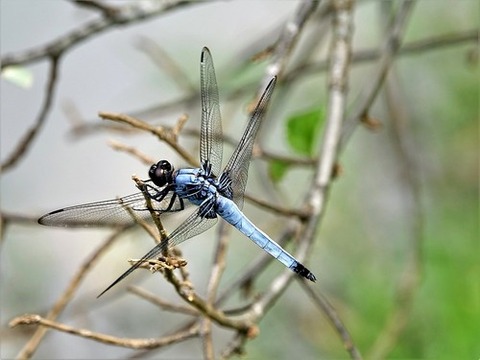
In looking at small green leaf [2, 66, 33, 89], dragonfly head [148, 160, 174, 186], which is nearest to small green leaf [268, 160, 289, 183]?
dragonfly head [148, 160, 174, 186]

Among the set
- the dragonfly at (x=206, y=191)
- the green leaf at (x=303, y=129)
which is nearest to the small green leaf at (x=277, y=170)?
the green leaf at (x=303, y=129)

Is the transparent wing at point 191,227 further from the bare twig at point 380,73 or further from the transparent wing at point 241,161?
the bare twig at point 380,73

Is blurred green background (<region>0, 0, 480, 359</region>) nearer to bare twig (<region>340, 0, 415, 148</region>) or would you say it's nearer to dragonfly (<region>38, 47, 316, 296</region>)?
bare twig (<region>340, 0, 415, 148</region>)

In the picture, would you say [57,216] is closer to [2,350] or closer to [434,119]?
[2,350]

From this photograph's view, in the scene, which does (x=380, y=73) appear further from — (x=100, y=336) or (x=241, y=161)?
(x=100, y=336)

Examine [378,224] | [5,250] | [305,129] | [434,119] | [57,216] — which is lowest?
[57,216]

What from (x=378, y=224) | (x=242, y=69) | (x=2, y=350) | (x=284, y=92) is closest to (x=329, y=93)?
(x=284, y=92)
